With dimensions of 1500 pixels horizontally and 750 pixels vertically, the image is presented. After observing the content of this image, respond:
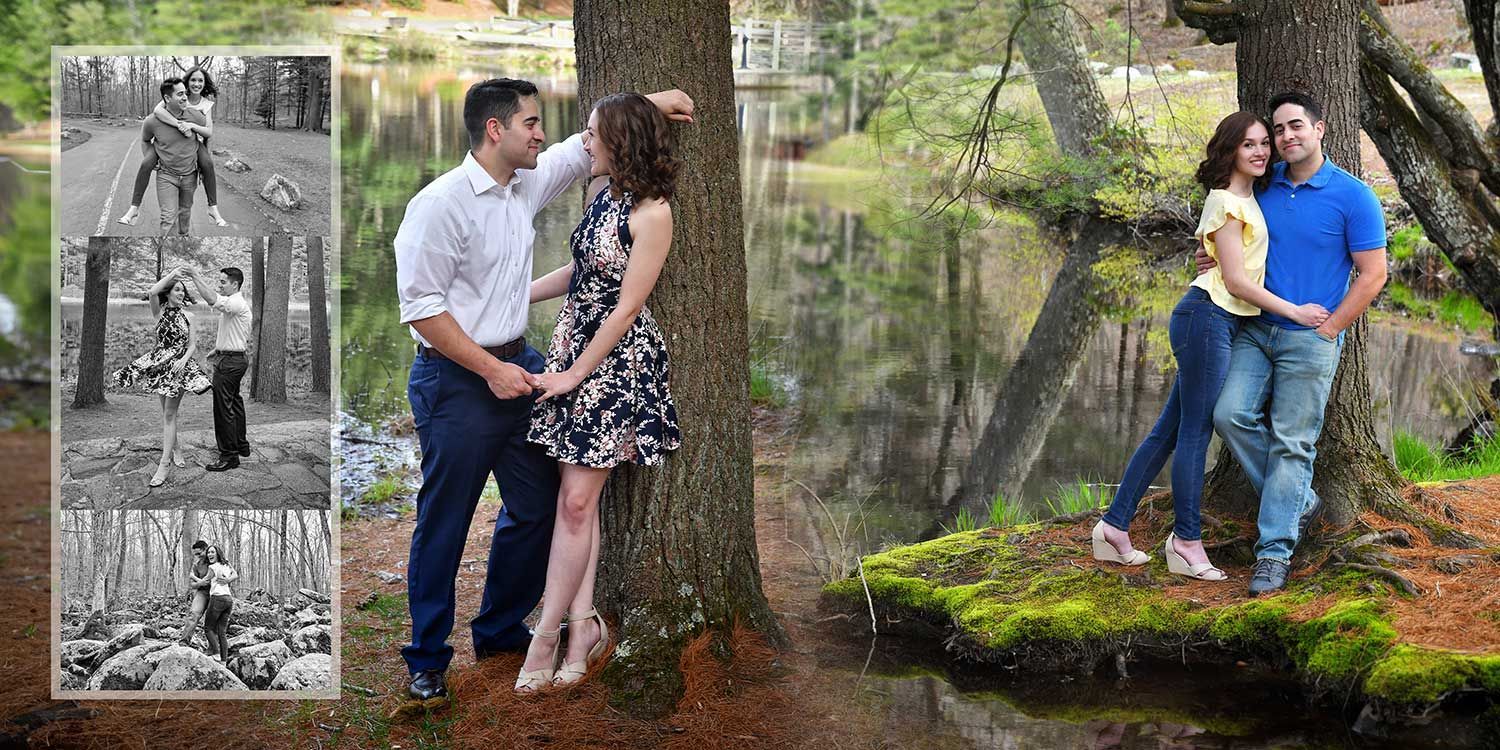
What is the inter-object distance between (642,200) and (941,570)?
7.26 ft

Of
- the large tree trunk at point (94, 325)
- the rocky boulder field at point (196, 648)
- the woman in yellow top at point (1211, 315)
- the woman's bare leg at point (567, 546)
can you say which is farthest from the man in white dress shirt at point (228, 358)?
the woman in yellow top at point (1211, 315)

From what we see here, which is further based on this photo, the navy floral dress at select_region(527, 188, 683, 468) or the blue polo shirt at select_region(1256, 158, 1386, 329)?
the blue polo shirt at select_region(1256, 158, 1386, 329)

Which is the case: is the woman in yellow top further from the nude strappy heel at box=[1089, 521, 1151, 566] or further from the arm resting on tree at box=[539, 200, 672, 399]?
the arm resting on tree at box=[539, 200, 672, 399]

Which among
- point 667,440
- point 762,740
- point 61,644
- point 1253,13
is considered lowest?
point 762,740

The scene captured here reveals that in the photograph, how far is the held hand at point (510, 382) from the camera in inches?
156

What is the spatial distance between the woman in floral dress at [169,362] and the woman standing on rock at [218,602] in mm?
449

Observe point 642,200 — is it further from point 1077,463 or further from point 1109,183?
point 1109,183

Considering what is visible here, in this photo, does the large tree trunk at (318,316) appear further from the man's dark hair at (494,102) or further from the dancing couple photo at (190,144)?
the man's dark hair at (494,102)

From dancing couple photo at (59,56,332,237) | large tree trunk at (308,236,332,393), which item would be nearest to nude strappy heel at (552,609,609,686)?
large tree trunk at (308,236,332,393)

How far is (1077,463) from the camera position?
8523mm

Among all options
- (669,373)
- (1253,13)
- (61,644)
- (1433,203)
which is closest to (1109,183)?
(1433,203)

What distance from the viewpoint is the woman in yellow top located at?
4.57 metres

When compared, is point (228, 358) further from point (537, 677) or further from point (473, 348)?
point (537, 677)

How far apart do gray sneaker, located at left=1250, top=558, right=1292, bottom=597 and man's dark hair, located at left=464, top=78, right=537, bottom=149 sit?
3.14 metres
